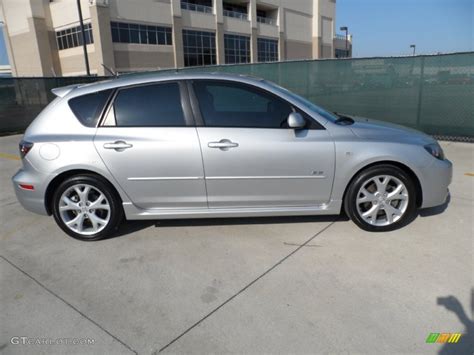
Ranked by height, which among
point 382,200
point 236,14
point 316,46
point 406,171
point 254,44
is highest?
point 236,14

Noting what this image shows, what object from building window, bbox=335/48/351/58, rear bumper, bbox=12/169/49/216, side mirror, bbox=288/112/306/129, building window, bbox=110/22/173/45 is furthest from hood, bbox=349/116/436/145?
building window, bbox=335/48/351/58

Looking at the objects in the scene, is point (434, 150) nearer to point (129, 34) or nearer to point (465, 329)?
point (465, 329)

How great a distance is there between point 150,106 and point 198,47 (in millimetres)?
37715

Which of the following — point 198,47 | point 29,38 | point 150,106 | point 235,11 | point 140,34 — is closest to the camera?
point 150,106

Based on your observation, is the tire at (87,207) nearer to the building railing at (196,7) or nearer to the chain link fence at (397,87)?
the chain link fence at (397,87)

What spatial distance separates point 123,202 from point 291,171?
5.67ft

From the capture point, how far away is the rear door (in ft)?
10.6

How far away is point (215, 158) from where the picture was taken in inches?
127

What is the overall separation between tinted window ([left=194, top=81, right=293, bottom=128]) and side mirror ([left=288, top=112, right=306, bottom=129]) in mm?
143

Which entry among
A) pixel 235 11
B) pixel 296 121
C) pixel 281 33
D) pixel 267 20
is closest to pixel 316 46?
pixel 281 33

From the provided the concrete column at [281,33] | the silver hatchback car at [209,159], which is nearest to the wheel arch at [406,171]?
the silver hatchback car at [209,159]

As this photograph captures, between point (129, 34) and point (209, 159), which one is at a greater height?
point (129, 34)

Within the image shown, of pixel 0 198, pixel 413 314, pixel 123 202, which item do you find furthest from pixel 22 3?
pixel 413 314

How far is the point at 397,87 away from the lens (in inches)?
312
